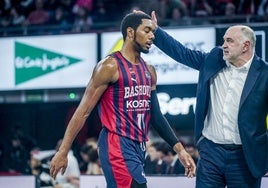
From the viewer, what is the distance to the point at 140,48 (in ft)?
18.9

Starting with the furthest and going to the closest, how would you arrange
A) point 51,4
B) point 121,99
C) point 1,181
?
point 51,4 → point 1,181 → point 121,99

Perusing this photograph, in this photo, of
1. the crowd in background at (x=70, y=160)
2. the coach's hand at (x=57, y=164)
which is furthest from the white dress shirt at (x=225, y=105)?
the crowd in background at (x=70, y=160)

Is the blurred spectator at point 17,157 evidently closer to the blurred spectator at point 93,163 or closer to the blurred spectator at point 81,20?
the blurred spectator at point 81,20

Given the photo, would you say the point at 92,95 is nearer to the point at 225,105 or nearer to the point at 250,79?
the point at 225,105

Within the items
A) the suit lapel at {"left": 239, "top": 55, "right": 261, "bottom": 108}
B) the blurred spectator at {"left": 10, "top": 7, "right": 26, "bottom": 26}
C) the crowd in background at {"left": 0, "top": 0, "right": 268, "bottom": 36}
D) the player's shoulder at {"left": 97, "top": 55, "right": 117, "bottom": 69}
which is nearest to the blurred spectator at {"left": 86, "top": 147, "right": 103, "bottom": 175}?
the crowd in background at {"left": 0, "top": 0, "right": 268, "bottom": 36}

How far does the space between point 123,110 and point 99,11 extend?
8.81 metres

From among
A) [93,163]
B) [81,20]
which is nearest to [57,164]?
[93,163]

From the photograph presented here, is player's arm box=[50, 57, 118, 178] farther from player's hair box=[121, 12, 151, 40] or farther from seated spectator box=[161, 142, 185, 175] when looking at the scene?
seated spectator box=[161, 142, 185, 175]

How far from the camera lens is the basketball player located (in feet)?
18.2

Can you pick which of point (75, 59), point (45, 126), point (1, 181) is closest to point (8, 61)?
point (75, 59)

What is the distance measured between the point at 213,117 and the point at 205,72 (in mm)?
340

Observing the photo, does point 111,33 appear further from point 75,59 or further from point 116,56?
point 116,56

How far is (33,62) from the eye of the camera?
13.8m

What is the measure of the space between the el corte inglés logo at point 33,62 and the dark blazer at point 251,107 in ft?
26.1
